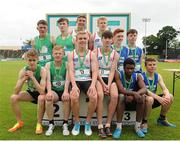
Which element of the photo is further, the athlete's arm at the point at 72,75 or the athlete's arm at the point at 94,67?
the athlete's arm at the point at 94,67

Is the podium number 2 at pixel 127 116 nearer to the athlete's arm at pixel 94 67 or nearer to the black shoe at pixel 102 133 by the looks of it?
the black shoe at pixel 102 133

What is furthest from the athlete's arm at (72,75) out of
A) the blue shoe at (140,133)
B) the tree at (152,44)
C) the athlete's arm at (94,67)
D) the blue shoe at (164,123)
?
the tree at (152,44)

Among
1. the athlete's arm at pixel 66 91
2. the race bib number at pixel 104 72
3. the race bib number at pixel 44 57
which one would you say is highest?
the race bib number at pixel 44 57

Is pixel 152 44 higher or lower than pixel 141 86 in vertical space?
lower

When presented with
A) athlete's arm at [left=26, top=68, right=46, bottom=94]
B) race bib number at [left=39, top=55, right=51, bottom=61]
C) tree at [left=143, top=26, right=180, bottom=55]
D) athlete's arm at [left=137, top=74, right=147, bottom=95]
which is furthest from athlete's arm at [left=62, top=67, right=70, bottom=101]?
tree at [left=143, top=26, right=180, bottom=55]

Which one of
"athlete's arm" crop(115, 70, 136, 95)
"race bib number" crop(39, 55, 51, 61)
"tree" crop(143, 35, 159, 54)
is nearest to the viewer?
"athlete's arm" crop(115, 70, 136, 95)

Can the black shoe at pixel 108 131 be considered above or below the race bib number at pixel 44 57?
below

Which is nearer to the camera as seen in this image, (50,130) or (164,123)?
(50,130)

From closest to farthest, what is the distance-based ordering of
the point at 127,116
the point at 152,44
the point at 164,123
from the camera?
the point at 127,116 → the point at 164,123 → the point at 152,44

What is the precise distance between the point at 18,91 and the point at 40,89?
0.50m

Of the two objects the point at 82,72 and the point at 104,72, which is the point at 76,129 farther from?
the point at 104,72

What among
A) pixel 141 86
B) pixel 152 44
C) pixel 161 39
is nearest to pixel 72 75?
pixel 141 86

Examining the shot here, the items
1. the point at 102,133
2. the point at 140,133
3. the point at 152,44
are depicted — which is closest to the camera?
the point at 102,133

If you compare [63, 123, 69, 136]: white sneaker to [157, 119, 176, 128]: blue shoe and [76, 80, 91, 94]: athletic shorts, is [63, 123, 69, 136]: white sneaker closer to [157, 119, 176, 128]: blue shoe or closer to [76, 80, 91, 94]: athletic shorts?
[76, 80, 91, 94]: athletic shorts
